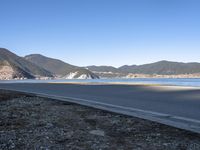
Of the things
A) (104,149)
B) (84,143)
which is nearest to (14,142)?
(84,143)

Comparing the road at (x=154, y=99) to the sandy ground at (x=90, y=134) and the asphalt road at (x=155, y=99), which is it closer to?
the asphalt road at (x=155, y=99)

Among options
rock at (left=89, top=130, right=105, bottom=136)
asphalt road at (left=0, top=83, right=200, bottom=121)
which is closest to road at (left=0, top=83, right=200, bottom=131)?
asphalt road at (left=0, top=83, right=200, bottom=121)

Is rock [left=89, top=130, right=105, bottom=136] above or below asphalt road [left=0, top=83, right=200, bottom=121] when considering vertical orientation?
below

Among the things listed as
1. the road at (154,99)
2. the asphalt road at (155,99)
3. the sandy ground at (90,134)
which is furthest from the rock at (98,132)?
the asphalt road at (155,99)

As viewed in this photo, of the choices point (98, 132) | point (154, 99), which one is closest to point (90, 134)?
point (98, 132)

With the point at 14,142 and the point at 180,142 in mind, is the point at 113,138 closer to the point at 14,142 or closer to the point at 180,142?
the point at 180,142

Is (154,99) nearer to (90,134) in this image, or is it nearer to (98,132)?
(98,132)

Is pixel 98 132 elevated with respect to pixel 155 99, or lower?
lower

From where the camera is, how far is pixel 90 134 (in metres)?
10.9

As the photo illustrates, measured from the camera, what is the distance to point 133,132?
37.5 ft

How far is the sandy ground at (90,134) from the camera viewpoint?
9395 mm

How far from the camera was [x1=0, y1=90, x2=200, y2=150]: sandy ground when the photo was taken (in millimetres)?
9395

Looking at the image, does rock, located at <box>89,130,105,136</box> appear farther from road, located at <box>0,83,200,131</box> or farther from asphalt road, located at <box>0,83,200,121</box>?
asphalt road, located at <box>0,83,200,121</box>

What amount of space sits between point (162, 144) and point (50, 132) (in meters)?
4.52
